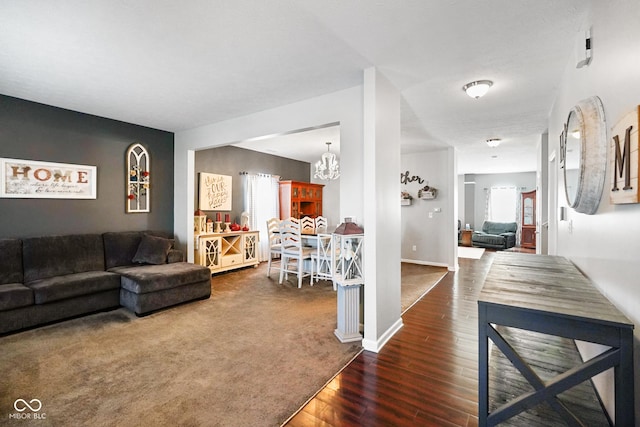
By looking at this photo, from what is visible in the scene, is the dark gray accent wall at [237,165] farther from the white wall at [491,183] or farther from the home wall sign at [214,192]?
the white wall at [491,183]

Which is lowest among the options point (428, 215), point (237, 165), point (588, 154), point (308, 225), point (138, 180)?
point (308, 225)

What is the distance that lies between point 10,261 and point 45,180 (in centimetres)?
102

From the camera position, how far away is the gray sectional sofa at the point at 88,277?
2.95 meters

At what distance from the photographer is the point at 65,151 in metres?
3.74

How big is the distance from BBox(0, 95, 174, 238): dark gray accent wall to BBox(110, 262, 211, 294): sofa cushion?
88 centimetres

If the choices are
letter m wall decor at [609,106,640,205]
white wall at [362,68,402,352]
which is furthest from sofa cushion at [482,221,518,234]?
letter m wall decor at [609,106,640,205]

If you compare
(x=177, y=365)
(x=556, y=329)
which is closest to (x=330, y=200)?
(x=177, y=365)

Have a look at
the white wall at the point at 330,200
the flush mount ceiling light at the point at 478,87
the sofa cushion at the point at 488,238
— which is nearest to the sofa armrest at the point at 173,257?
the flush mount ceiling light at the point at 478,87

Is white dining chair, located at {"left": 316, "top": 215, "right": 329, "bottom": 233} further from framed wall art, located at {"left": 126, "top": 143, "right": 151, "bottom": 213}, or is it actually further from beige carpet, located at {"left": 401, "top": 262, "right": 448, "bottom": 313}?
framed wall art, located at {"left": 126, "top": 143, "right": 151, "bottom": 213}

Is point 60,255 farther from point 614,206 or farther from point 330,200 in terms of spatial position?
point 330,200

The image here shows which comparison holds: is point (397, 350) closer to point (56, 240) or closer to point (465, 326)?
point (465, 326)

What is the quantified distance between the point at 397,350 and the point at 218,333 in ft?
5.63

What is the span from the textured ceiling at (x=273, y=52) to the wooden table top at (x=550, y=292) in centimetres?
168

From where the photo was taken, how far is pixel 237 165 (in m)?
6.26
